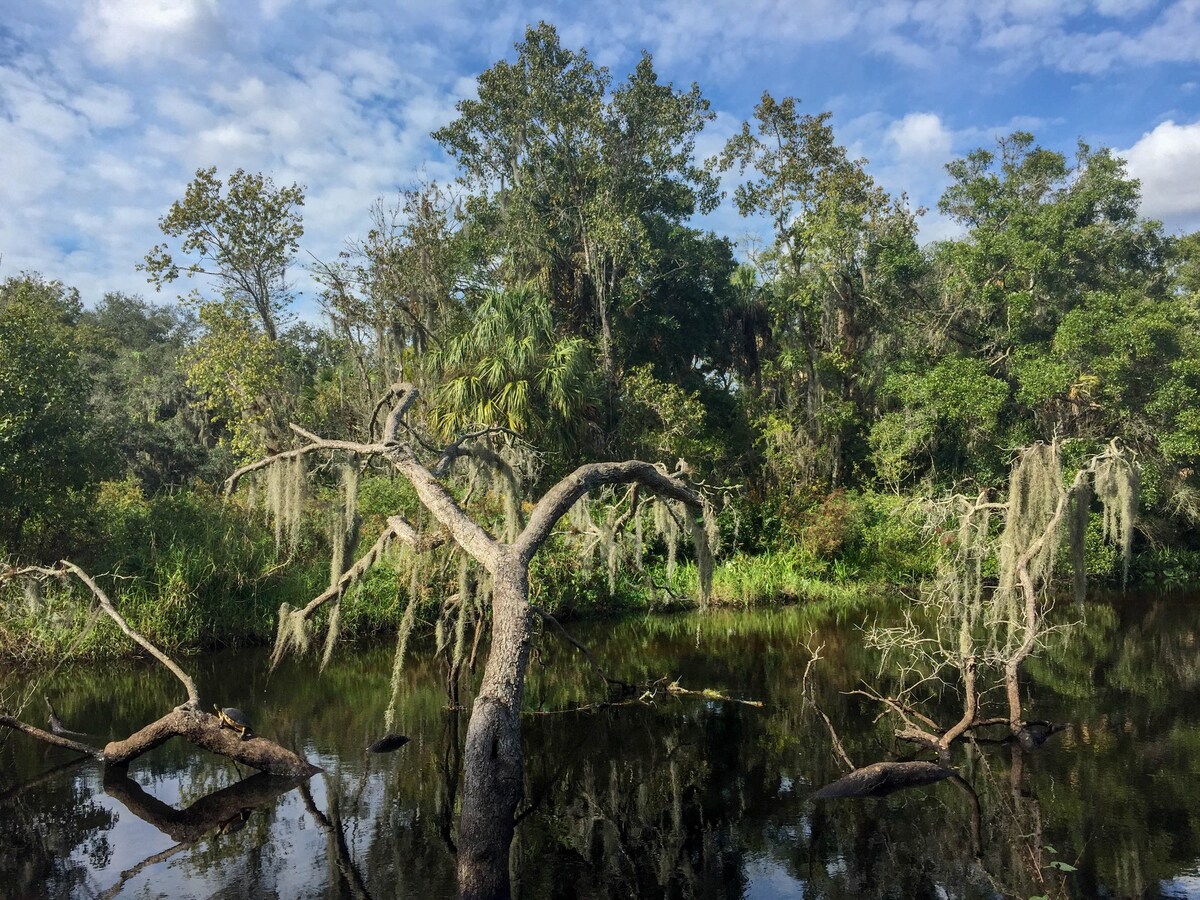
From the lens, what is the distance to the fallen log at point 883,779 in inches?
299

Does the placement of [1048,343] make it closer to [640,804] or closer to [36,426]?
[640,804]

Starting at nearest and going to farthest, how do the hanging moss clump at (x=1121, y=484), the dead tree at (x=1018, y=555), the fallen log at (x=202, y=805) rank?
the fallen log at (x=202, y=805), the dead tree at (x=1018, y=555), the hanging moss clump at (x=1121, y=484)

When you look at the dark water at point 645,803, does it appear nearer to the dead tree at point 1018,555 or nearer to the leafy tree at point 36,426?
the dead tree at point 1018,555

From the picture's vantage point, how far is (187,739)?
8.44 m

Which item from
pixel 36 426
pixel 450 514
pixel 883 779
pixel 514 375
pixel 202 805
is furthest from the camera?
pixel 514 375

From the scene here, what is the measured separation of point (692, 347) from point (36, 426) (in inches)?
650

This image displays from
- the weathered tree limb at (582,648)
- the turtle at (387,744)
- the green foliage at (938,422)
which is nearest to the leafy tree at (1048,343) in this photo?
the green foliage at (938,422)

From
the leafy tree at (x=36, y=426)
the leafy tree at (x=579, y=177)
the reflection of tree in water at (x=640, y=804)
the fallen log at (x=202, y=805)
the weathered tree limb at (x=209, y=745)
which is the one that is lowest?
the reflection of tree in water at (x=640, y=804)

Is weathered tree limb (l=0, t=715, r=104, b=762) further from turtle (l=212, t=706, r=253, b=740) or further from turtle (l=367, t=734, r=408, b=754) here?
turtle (l=367, t=734, r=408, b=754)

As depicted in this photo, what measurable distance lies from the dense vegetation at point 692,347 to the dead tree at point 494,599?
7.28m

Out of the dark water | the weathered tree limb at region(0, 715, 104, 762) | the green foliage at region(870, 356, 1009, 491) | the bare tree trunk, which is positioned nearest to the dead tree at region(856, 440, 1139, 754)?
the dark water

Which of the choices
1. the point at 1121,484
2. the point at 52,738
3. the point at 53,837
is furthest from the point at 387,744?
the point at 1121,484

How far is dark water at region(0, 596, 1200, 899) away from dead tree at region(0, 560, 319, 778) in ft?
0.93

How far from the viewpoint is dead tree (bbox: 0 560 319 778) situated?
8.16m
